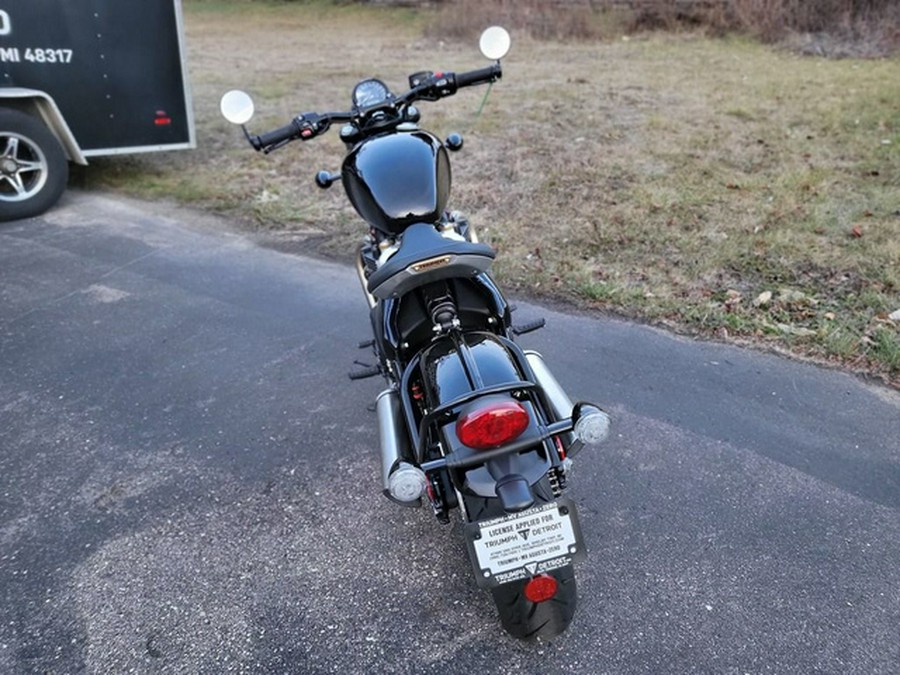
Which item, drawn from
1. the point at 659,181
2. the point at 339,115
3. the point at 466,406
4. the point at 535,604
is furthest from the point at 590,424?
the point at 659,181

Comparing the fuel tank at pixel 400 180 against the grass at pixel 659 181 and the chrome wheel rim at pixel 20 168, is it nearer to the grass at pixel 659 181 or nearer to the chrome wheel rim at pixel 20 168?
the grass at pixel 659 181

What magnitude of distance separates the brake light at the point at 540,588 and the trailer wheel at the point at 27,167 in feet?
18.8

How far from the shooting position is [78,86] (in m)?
6.10

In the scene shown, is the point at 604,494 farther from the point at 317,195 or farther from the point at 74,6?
the point at 74,6

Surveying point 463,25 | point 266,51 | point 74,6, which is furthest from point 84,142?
point 463,25

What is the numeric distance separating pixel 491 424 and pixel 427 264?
0.57 meters

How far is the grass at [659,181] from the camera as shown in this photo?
436 centimetres

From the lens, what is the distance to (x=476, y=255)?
7.11 feet

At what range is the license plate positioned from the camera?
1.90 meters

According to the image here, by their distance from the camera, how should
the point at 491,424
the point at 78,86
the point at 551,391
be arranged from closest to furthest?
the point at 491,424
the point at 551,391
the point at 78,86

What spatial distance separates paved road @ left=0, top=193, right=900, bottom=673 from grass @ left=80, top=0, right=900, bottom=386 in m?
0.58

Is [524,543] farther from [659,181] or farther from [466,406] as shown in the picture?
[659,181]

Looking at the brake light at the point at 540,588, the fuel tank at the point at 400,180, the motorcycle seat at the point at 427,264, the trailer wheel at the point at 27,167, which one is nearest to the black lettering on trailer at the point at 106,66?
the trailer wheel at the point at 27,167

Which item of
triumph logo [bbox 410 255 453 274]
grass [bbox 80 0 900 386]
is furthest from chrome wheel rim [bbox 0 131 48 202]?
triumph logo [bbox 410 255 453 274]
